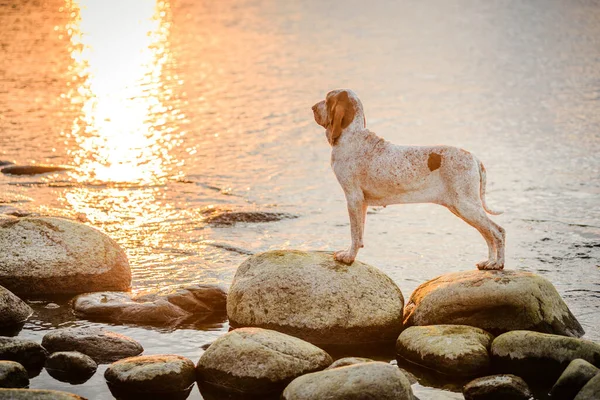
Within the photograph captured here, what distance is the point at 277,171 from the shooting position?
77.6 ft

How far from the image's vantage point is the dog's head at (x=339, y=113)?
1215 centimetres

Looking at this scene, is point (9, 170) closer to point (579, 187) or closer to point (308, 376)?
point (579, 187)

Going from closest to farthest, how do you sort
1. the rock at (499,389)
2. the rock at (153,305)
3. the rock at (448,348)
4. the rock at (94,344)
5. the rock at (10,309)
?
the rock at (499,389), the rock at (448,348), the rock at (94,344), the rock at (10,309), the rock at (153,305)

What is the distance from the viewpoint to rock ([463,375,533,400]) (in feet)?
34.5

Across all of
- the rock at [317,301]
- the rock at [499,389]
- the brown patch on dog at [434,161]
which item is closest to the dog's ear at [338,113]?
the brown patch on dog at [434,161]

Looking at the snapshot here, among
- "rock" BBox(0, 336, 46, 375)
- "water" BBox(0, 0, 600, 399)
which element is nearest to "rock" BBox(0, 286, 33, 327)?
"water" BBox(0, 0, 600, 399)

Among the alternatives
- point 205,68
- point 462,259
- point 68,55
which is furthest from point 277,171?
point 68,55

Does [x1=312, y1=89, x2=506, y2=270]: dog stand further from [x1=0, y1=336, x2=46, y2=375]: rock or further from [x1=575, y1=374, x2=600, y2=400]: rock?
[x1=0, y1=336, x2=46, y2=375]: rock

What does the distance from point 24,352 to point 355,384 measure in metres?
4.05

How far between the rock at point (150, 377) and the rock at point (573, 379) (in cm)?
409

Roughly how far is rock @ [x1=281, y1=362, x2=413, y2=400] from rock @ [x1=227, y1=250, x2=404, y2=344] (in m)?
2.00

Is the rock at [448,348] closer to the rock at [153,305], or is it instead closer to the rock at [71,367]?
the rock at [153,305]

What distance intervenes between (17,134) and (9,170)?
4734mm

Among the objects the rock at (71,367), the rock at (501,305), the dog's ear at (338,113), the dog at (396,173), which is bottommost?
the rock at (71,367)
